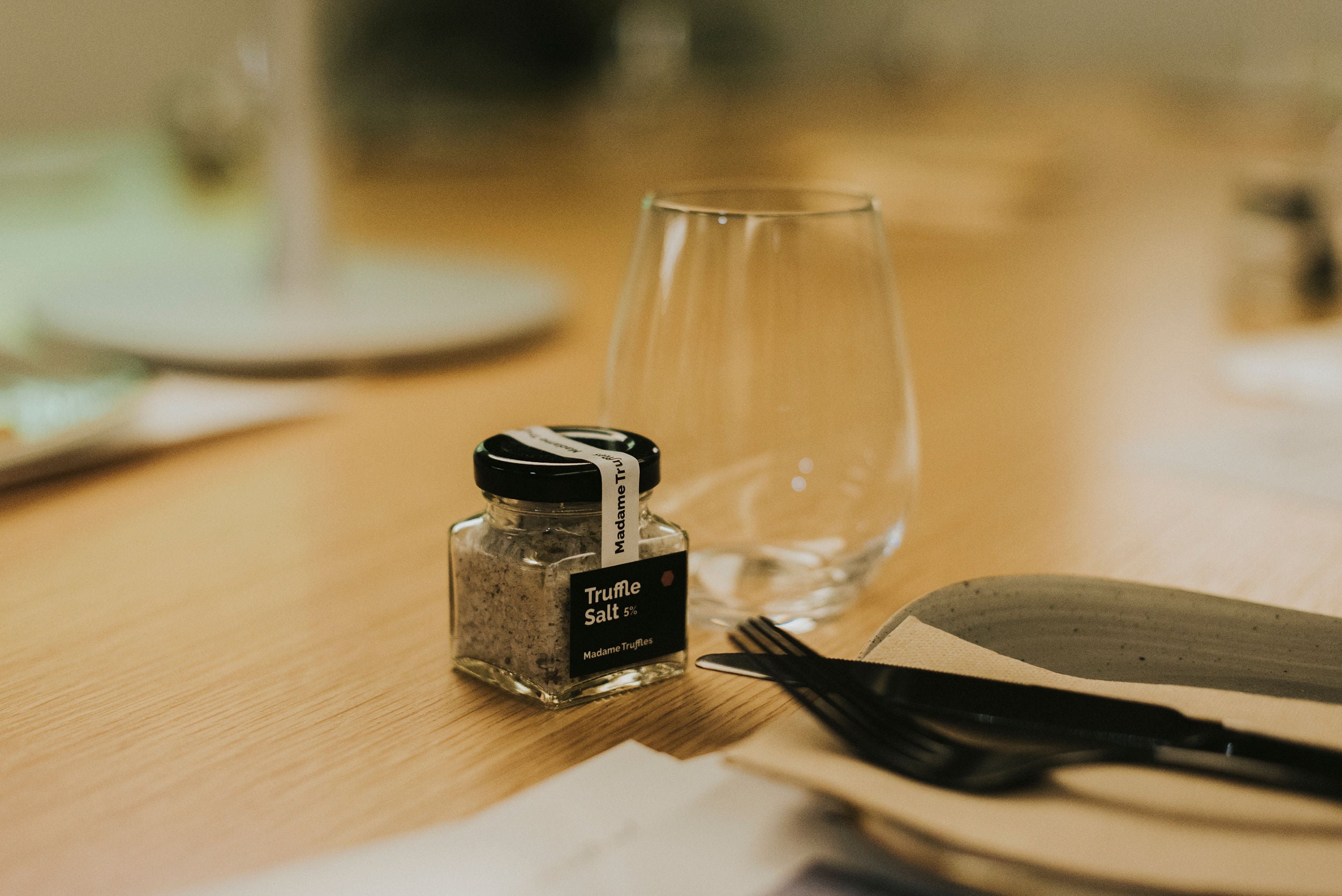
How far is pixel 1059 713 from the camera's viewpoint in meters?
0.31

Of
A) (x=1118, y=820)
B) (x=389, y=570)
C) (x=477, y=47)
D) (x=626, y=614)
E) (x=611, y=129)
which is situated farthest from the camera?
(x=477, y=47)

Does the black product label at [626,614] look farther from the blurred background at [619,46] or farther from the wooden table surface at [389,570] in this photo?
the blurred background at [619,46]

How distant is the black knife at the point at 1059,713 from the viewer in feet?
0.97

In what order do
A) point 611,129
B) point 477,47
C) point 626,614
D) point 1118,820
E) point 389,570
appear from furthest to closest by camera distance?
point 477,47 → point 611,129 → point 389,570 → point 626,614 → point 1118,820

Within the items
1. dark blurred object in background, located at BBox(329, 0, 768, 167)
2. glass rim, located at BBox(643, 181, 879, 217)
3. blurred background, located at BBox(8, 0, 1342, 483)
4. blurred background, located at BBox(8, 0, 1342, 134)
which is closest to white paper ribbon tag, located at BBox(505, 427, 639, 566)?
glass rim, located at BBox(643, 181, 879, 217)

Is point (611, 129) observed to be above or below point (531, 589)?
above

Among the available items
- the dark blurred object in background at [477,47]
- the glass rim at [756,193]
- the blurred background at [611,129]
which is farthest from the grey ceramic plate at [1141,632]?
the dark blurred object in background at [477,47]

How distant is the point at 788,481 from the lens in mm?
456

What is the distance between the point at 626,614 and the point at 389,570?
0.52 feet

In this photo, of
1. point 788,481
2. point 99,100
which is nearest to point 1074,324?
point 788,481

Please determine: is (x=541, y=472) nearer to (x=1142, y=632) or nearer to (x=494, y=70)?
(x=1142, y=632)

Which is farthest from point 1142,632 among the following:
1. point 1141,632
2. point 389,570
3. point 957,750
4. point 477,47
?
point 477,47

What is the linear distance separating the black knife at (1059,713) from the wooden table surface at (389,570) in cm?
6

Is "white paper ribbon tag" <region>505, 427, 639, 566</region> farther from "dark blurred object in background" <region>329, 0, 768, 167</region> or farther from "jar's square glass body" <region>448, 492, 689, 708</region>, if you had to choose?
"dark blurred object in background" <region>329, 0, 768, 167</region>
